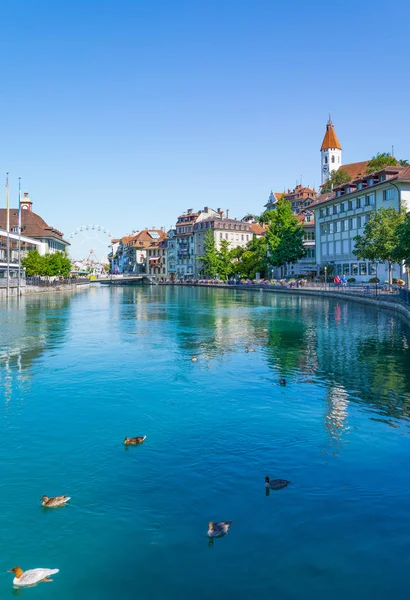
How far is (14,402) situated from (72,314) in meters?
→ 35.2

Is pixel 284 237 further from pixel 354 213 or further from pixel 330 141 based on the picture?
pixel 330 141

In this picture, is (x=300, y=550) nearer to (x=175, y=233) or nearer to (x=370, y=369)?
(x=370, y=369)

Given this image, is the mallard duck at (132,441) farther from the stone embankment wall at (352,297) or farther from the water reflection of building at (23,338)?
the stone embankment wall at (352,297)

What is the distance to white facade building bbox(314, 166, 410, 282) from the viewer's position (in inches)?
2835

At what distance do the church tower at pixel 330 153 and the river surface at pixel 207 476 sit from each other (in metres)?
156

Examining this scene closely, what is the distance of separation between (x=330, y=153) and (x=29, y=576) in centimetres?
17561

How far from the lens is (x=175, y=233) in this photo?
593 ft

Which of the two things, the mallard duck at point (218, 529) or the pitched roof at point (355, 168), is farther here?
the pitched roof at point (355, 168)

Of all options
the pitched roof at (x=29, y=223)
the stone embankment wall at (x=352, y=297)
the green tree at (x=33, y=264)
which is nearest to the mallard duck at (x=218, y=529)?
the stone embankment wall at (x=352, y=297)

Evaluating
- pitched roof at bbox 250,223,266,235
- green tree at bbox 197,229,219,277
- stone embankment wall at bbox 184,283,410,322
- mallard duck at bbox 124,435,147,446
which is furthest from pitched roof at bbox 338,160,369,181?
mallard duck at bbox 124,435,147,446

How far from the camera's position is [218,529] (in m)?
9.03

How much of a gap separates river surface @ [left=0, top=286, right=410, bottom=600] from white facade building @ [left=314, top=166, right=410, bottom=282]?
5172cm

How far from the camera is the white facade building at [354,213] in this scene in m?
72.0

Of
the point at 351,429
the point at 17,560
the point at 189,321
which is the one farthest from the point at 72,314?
the point at 17,560
